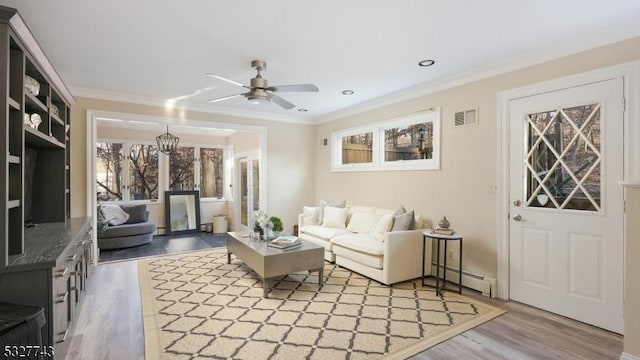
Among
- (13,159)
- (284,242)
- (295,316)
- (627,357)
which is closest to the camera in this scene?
(13,159)

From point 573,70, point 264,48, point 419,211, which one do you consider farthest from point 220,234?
point 573,70

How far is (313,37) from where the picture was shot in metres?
2.79

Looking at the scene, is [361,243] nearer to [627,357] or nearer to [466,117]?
[466,117]

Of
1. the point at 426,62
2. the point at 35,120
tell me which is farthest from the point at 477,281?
the point at 35,120

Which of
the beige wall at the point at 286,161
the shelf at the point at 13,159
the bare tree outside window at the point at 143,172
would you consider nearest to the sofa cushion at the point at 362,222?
the beige wall at the point at 286,161

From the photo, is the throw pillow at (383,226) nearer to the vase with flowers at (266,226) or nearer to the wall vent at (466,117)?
the vase with flowers at (266,226)

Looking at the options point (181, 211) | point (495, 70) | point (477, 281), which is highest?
point (495, 70)

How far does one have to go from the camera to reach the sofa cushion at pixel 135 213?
638cm

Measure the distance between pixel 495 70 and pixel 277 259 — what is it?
121 inches

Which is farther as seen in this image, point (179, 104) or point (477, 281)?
point (179, 104)

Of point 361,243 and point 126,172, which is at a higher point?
point 126,172

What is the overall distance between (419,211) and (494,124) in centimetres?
144

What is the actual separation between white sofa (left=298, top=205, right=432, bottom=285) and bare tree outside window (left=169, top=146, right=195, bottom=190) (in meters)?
3.90

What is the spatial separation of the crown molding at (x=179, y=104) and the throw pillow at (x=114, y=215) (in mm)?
2548
